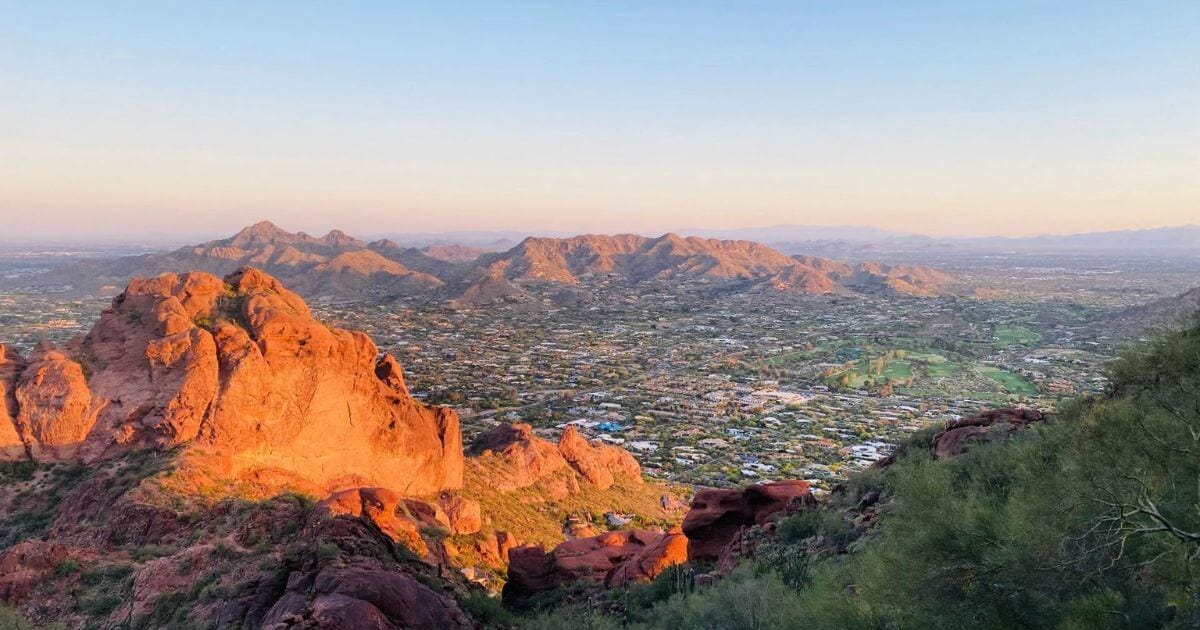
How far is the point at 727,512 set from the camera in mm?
24469

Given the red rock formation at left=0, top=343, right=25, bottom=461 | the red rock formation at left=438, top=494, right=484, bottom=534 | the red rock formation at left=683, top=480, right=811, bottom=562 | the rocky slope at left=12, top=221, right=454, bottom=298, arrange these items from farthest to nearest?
the rocky slope at left=12, top=221, right=454, bottom=298, the red rock formation at left=438, top=494, right=484, bottom=534, the red rock formation at left=0, top=343, right=25, bottom=461, the red rock formation at left=683, top=480, right=811, bottom=562

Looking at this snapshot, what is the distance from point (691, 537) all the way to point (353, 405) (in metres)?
16.9

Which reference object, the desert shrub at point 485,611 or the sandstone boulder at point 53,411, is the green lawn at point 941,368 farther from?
the sandstone boulder at point 53,411

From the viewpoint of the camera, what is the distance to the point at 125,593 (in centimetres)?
1627

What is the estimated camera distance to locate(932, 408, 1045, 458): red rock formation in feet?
70.0

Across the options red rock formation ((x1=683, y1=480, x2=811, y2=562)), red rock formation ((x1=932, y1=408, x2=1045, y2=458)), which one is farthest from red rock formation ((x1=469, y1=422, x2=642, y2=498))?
red rock formation ((x1=932, y1=408, x2=1045, y2=458))

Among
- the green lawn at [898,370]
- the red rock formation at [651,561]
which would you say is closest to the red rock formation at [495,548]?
the red rock formation at [651,561]

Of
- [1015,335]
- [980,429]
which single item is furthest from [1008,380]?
[980,429]

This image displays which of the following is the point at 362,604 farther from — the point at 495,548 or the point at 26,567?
the point at 495,548

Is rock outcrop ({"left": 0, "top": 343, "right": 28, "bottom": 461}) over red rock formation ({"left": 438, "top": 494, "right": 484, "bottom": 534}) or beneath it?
over

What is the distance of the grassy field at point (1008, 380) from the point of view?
76.2 meters

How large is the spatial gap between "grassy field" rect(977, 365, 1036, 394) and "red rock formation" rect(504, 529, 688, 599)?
69.6 metres

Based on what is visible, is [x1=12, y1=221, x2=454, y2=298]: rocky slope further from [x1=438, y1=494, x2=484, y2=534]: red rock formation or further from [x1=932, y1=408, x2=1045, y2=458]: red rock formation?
[x1=932, y1=408, x2=1045, y2=458]: red rock formation

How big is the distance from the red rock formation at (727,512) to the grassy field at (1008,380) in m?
65.3
